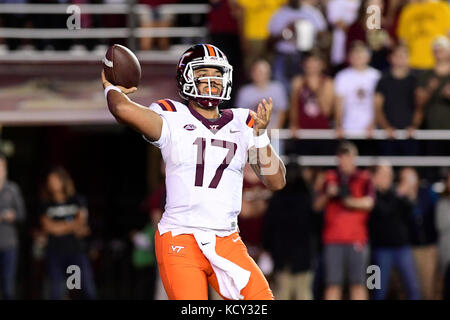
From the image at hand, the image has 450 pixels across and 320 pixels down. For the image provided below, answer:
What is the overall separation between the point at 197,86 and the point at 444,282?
5259mm

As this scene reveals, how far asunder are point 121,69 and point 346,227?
4.63 meters

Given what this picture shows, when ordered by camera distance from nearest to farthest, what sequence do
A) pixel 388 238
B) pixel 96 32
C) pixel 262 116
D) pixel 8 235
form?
pixel 262 116 < pixel 388 238 < pixel 8 235 < pixel 96 32

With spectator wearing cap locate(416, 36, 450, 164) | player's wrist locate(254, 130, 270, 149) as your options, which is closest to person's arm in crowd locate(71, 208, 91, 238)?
spectator wearing cap locate(416, 36, 450, 164)

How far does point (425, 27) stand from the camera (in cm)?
1126

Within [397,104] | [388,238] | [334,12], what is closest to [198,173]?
[388,238]

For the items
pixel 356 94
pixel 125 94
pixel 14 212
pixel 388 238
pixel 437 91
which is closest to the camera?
pixel 125 94

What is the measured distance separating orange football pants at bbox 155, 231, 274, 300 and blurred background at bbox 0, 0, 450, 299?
395 cm

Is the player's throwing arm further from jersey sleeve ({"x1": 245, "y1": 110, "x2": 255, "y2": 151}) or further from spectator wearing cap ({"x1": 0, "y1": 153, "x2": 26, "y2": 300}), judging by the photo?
spectator wearing cap ({"x1": 0, "y1": 153, "x2": 26, "y2": 300})

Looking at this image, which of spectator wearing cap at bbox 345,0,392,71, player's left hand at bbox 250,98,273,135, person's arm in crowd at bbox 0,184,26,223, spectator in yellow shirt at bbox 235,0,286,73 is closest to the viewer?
player's left hand at bbox 250,98,273,135

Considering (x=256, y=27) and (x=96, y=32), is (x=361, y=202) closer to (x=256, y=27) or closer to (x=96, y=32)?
(x=256, y=27)

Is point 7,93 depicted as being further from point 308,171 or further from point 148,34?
point 308,171

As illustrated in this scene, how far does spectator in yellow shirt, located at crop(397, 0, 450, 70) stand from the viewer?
1126 cm

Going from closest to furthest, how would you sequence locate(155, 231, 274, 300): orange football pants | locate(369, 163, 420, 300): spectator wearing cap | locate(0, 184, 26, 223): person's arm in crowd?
locate(155, 231, 274, 300): orange football pants → locate(369, 163, 420, 300): spectator wearing cap → locate(0, 184, 26, 223): person's arm in crowd

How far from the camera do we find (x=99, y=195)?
16.7 m
